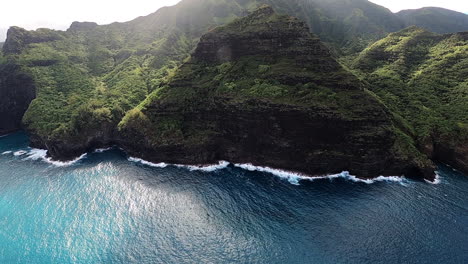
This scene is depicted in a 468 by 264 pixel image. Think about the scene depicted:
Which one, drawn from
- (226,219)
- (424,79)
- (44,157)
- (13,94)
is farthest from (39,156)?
(424,79)

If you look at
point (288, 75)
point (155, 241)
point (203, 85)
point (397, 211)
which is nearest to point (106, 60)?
point (203, 85)

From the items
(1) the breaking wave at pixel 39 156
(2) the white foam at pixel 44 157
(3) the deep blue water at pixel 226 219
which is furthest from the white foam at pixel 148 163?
(1) the breaking wave at pixel 39 156

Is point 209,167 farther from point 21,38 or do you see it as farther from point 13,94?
point 21,38

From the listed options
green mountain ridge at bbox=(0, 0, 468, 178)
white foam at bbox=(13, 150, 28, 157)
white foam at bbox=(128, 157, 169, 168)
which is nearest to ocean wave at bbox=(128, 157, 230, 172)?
white foam at bbox=(128, 157, 169, 168)

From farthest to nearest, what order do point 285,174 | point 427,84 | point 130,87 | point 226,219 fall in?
point 130,87 → point 427,84 → point 285,174 → point 226,219

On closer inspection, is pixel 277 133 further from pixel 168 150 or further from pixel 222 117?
pixel 168 150

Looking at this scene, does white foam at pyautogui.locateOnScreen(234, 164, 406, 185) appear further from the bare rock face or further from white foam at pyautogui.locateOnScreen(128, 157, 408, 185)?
the bare rock face

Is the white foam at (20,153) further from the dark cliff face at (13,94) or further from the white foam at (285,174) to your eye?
the white foam at (285,174)
